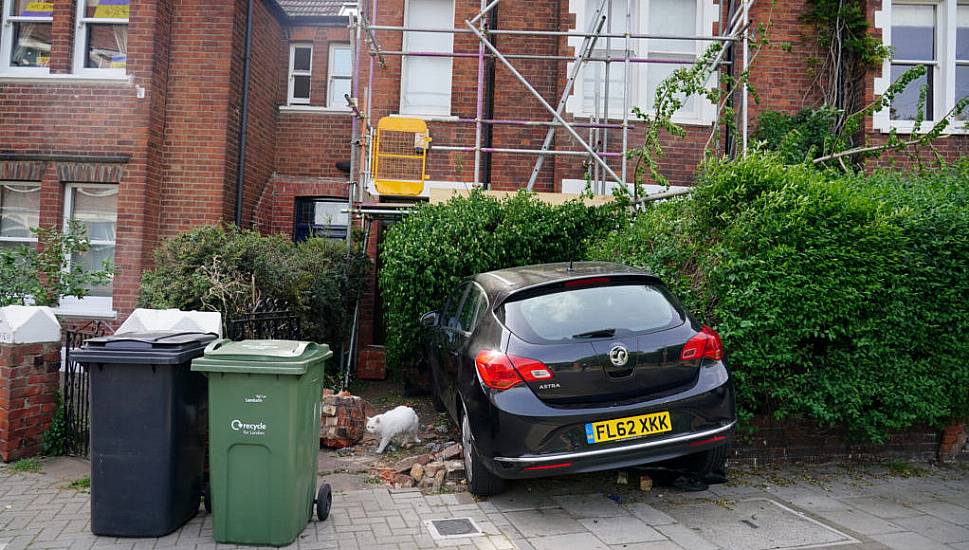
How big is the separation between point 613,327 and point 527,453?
3.28 ft

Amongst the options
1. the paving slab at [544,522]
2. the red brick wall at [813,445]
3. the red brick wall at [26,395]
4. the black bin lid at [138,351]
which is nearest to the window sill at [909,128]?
the red brick wall at [813,445]

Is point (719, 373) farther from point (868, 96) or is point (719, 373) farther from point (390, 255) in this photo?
point (868, 96)

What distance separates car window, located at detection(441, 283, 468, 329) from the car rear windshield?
4.83 ft

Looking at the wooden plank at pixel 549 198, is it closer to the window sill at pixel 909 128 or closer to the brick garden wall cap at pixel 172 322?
the brick garden wall cap at pixel 172 322

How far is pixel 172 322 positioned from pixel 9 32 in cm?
840

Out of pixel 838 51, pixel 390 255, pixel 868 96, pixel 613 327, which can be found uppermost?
pixel 838 51

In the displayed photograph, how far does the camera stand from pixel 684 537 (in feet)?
13.4

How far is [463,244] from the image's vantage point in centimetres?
734

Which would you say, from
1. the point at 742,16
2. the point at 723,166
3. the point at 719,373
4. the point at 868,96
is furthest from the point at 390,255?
the point at 868,96

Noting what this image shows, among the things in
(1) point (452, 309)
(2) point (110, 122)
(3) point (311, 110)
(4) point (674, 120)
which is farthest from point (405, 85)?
(1) point (452, 309)

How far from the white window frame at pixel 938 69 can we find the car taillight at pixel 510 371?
8584 millimetres

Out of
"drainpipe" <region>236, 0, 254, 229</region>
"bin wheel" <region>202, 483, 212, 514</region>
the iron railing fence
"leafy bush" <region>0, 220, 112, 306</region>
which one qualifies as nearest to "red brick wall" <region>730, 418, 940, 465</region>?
"bin wheel" <region>202, 483, 212, 514</region>

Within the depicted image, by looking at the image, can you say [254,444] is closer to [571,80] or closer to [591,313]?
[591,313]

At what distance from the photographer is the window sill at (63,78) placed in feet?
33.0
